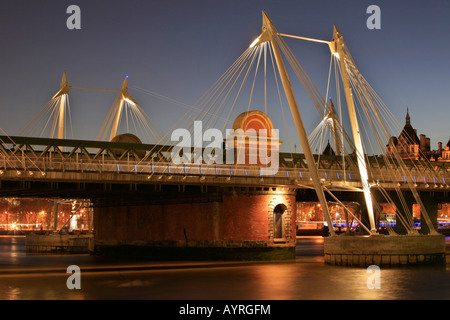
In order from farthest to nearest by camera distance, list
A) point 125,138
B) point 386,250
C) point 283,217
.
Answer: point 125,138, point 283,217, point 386,250

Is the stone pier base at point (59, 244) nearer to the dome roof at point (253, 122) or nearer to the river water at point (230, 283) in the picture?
the dome roof at point (253, 122)

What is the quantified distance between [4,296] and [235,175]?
30138 mm

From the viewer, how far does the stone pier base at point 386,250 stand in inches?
2142

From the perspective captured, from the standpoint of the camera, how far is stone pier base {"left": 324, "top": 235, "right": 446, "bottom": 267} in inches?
2142

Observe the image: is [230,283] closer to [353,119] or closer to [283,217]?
[353,119]

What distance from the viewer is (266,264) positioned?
2422 inches

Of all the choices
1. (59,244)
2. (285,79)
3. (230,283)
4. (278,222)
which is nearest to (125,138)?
(59,244)

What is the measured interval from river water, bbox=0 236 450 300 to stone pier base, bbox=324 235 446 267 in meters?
1.38

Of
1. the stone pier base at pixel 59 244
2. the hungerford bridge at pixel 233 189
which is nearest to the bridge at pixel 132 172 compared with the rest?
the hungerford bridge at pixel 233 189

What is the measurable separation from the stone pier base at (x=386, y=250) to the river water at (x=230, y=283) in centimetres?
138

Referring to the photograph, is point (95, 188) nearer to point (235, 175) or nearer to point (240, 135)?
point (235, 175)

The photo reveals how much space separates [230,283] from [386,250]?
53.7ft

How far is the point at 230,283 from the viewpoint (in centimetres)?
4541
